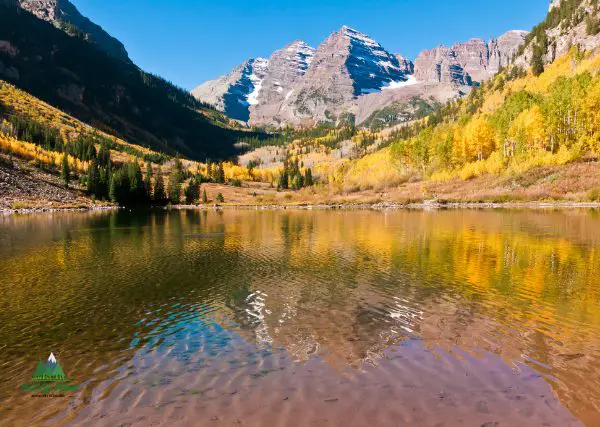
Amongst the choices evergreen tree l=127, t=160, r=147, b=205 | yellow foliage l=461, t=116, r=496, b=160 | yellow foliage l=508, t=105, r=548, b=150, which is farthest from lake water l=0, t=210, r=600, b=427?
evergreen tree l=127, t=160, r=147, b=205

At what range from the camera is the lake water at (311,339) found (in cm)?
1191

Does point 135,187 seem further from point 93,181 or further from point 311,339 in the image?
point 311,339

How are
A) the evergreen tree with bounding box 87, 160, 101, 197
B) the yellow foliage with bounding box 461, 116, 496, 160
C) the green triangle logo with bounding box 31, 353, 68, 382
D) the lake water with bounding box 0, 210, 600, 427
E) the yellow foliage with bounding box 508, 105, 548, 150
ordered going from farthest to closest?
the evergreen tree with bounding box 87, 160, 101, 197 → the yellow foliage with bounding box 461, 116, 496, 160 → the yellow foliage with bounding box 508, 105, 548, 150 → the green triangle logo with bounding box 31, 353, 68, 382 → the lake water with bounding box 0, 210, 600, 427

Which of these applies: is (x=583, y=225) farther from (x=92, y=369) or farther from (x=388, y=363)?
(x=92, y=369)

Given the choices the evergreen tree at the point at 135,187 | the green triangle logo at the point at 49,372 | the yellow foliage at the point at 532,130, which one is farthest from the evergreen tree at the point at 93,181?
the green triangle logo at the point at 49,372

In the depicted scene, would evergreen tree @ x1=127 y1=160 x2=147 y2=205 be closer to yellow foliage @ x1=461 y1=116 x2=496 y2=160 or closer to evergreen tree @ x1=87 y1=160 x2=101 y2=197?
evergreen tree @ x1=87 y1=160 x2=101 y2=197

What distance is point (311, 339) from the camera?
1770 cm

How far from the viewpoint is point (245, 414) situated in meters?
11.7

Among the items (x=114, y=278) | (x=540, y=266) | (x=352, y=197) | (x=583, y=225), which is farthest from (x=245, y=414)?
(x=352, y=197)

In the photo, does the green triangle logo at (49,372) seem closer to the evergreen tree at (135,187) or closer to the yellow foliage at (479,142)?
the yellow foliage at (479,142)

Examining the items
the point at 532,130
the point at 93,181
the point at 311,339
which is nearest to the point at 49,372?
the point at 311,339

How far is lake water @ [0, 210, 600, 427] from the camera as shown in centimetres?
1191

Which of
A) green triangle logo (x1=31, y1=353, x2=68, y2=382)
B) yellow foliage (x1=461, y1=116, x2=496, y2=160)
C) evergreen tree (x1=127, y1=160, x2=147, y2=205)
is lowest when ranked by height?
green triangle logo (x1=31, y1=353, x2=68, y2=382)

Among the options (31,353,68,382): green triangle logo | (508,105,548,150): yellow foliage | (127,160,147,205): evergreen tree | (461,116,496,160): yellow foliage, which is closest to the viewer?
(31,353,68,382): green triangle logo
